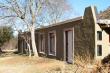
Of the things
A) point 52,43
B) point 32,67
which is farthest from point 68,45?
point 52,43

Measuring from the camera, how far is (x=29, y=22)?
31.0 m

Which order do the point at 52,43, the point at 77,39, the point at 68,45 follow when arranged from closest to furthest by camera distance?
the point at 77,39
the point at 68,45
the point at 52,43

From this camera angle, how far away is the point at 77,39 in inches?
808

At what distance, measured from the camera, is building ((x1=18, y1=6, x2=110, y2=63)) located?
1795 cm

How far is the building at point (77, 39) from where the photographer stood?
58.9 feet

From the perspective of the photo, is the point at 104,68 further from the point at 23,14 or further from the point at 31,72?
the point at 23,14

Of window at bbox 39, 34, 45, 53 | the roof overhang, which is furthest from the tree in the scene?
the roof overhang

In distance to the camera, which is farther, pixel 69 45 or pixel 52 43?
pixel 52 43

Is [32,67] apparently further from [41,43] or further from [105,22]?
[105,22]

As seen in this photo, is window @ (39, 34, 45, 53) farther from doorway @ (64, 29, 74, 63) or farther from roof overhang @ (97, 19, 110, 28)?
roof overhang @ (97, 19, 110, 28)

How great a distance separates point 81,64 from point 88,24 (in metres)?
10.9

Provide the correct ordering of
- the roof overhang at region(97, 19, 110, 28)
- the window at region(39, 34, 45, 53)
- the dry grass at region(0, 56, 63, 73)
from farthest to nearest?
the window at region(39, 34, 45, 53) < the dry grass at region(0, 56, 63, 73) < the roof overhang at region(97, 19, 110, 28)

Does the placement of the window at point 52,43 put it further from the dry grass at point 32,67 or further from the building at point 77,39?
the dry grass at point 32,67

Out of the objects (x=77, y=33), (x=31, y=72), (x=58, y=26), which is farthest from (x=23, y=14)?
(x=31, y=72)
